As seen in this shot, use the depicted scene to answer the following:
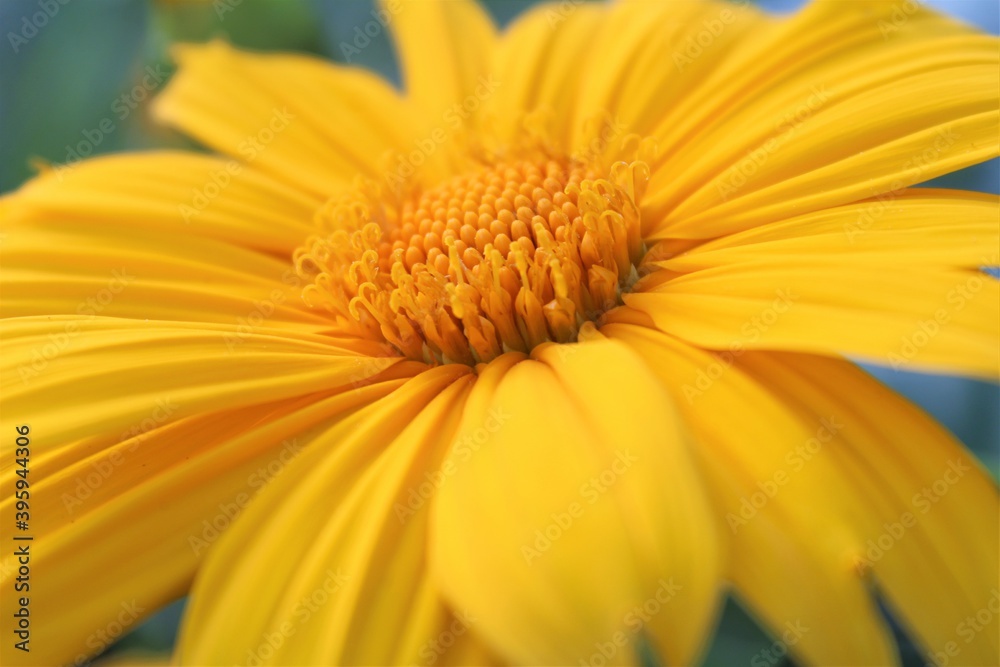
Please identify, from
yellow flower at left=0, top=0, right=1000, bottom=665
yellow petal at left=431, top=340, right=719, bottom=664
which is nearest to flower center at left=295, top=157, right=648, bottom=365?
yellow flower at left=0, top=0, right=1000, bottom=665

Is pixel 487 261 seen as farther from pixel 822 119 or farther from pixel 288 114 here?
pixel 288 114

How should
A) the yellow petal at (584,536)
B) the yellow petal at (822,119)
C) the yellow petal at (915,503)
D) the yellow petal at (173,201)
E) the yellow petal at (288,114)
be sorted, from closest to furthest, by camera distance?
the yellow petal at (584,536) → the yellow petal at (915,503) → the yellow petal at (822,119) → the yellow petal at (173,201) → the yellow petal at (288,114)

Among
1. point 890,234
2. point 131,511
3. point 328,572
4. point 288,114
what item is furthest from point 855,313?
point 288,114

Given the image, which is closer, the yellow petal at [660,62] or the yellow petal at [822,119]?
the yellow petal at [822,119]

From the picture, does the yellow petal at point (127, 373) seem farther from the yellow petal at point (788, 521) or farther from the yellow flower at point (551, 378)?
the yellow petal at point (788, 521)

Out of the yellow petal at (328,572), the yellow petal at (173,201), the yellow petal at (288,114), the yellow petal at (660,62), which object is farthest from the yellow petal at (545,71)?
the yellow petal at (328,572)

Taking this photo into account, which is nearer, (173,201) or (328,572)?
(328,572)

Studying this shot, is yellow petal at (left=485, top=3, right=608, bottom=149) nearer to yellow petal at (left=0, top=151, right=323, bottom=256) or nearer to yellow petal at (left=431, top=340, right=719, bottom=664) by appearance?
yellow petal at (left=0, top=151, right=323, bottom=256)
